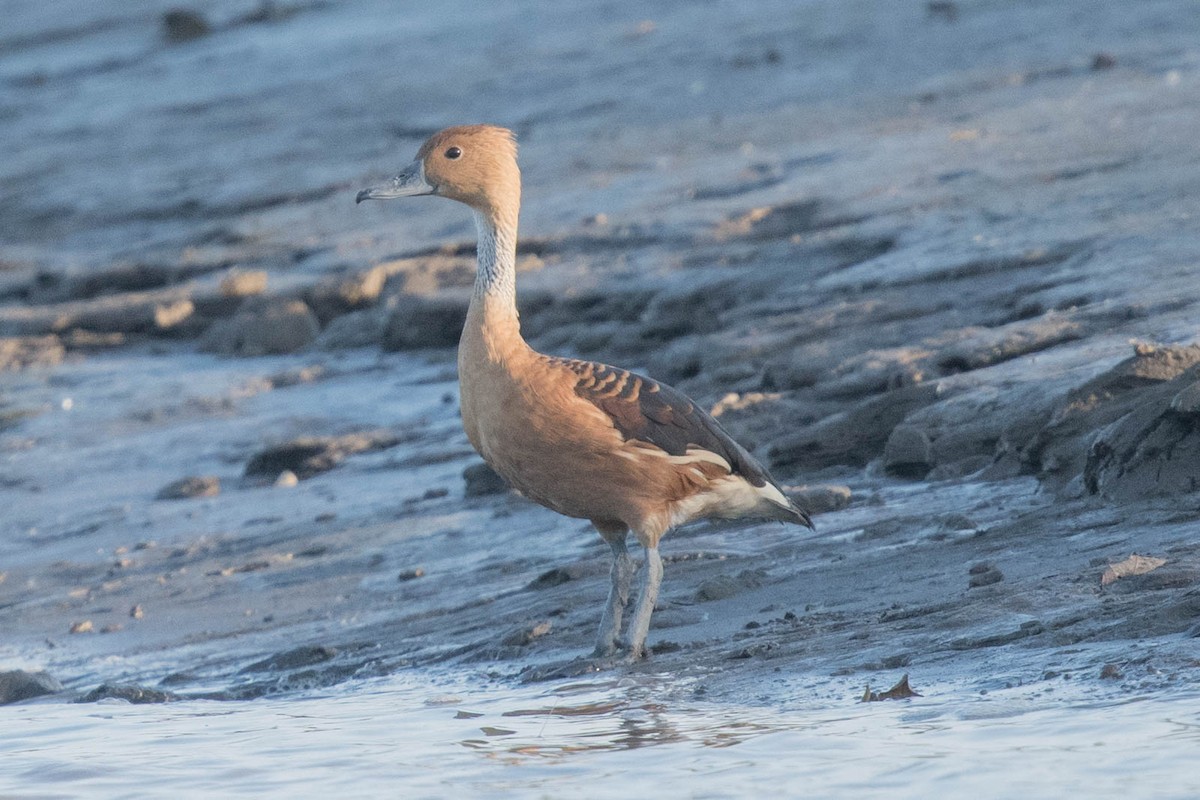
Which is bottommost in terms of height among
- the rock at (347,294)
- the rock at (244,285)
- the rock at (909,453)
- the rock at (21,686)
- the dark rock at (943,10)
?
the rock at (21,686)

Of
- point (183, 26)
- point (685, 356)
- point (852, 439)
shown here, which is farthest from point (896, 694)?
point (183, 26)

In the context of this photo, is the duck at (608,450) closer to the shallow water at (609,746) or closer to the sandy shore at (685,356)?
the sandy shore at (685,356)

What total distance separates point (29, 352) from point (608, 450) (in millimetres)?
11514

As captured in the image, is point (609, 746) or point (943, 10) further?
point (943, 10)

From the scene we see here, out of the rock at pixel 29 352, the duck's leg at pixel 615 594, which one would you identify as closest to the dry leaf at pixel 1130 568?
the duck's leg at pixel 615 594

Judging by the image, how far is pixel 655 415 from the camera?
23.7ft

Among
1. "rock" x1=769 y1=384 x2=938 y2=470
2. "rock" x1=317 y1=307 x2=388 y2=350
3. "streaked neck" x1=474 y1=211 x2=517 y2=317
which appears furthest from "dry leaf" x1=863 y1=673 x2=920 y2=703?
"rock" x1=317 y1=307 x2=388 y2=350

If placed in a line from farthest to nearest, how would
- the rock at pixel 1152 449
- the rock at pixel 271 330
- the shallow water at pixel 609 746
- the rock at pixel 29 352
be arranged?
the rock at pixel 29 352 < the rock at pixel 271 330 < the rock at pixel 1152 449 < the shallow water at pixel 609 746

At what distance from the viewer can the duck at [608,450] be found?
7.00m

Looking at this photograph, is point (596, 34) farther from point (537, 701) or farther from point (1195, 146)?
point (537, 701)

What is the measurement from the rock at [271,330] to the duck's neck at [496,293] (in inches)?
327

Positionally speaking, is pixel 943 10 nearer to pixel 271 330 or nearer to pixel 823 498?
pixel 271 330

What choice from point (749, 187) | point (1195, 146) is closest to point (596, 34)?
point (749, 187)

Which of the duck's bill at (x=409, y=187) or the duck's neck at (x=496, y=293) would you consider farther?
the duck's bill at (x=409, y=187)
